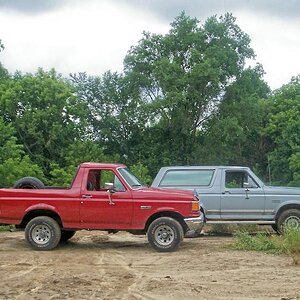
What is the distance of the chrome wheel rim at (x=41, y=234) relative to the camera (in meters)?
13.6

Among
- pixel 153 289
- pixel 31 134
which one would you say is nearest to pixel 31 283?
pixel 153 289

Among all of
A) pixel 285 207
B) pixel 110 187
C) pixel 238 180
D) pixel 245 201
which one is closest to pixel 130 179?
pixel 110 187

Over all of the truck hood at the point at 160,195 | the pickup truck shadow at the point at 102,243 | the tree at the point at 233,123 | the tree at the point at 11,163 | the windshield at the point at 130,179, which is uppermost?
the tree at the point at 233,123

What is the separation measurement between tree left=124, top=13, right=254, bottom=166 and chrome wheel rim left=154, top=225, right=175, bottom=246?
1162 inches

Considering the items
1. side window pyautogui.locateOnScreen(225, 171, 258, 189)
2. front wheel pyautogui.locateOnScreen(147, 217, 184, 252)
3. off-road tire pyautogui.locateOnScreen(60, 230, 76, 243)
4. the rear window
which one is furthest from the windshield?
side window pyautogui.locateOnScreen(225, 171, 258, 189)

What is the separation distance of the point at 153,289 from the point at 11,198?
5610 millimetres

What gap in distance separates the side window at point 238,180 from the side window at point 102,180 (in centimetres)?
426

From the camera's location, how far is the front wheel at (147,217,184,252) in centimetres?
1349

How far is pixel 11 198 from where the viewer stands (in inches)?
535

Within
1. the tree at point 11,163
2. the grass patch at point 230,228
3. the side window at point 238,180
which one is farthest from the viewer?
the tree at point 11,163

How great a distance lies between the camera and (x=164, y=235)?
44.4ft

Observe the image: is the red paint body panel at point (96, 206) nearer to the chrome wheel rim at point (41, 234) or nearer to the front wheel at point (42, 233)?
the front wheel at point (42, 233)

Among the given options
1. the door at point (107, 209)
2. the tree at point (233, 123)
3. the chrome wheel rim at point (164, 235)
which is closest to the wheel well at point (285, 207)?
the chrome wheel rim at point (164, 235)

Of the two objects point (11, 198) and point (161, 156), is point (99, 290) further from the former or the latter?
point (161, 156)
